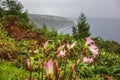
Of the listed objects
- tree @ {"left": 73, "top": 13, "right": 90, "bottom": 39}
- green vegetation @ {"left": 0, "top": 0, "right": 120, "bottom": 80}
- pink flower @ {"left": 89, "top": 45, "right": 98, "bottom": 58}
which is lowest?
tree @ {"left": 73, "top": 13, "right": 90, "bottom": 39}

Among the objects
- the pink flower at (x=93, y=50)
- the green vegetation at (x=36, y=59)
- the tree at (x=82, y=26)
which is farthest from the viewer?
the tree at (x=82, y=26)

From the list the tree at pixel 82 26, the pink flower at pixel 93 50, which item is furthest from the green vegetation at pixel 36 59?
the tree at pixel 82 26

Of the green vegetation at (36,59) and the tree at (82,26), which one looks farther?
the tree at (82,26)

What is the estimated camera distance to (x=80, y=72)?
33.3 ft

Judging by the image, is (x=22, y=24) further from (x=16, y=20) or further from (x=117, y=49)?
(x=117, y=49)

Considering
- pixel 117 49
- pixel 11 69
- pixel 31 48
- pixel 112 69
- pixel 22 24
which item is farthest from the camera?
pixel 117 49

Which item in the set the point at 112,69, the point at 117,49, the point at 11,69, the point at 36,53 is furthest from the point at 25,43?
the point at 117,49

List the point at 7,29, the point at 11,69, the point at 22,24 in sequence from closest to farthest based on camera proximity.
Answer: the point at 11,69 < the point at 7,29 < the point at 22,24

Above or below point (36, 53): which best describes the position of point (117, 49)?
below

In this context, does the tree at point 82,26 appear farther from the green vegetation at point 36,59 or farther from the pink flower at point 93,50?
the pink flower at point 93,50

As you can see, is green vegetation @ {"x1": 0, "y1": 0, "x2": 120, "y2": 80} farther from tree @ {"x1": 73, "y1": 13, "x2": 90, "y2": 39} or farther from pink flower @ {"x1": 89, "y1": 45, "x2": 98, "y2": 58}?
tree @ {"x1": 73, "y1": 13, "x2": 90, "y2": 39}

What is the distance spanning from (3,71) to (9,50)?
101 inches

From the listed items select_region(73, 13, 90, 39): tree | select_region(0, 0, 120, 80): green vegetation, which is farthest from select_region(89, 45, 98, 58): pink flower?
select_region(73, 13, 90, 39): tree

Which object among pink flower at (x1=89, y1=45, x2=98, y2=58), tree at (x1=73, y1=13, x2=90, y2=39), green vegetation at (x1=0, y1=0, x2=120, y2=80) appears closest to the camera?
pink flower at (x1=89, y1=45, x2=98, y2=58)
